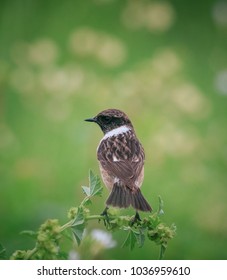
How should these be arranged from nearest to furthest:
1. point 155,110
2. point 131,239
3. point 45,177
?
point 131,239 → point 45,177 → point 155,110

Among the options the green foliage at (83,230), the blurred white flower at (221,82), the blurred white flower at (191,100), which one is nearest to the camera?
the green foliage at (83,230)

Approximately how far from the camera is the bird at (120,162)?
54.3 inches

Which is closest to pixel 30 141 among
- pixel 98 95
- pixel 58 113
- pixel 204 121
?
pixel 58 113

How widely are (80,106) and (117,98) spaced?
184 mm

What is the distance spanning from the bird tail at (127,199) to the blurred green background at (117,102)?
74cm

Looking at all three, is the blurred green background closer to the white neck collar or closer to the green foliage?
the white neck collar

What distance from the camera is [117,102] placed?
265 cm

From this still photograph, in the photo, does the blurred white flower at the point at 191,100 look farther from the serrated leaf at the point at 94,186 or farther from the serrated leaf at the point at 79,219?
the serrated leaf at the point at 79,219

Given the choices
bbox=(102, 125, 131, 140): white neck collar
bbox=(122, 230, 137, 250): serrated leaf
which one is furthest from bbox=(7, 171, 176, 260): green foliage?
bbox=(102, 125, 131, 140): white neck collar

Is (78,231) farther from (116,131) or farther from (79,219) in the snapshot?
(116,131)

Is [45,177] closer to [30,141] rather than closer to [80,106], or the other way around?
[30,141]

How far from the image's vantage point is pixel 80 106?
2748 millimetres

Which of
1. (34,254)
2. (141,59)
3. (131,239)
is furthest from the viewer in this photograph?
(141,59)

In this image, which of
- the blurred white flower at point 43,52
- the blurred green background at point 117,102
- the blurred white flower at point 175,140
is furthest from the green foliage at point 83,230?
the blurred white flower at point 43,52
